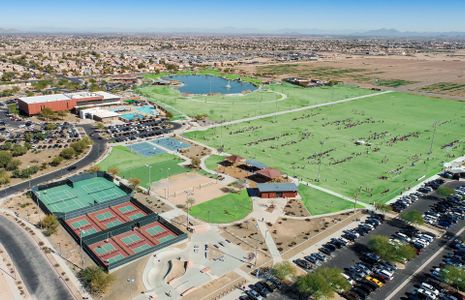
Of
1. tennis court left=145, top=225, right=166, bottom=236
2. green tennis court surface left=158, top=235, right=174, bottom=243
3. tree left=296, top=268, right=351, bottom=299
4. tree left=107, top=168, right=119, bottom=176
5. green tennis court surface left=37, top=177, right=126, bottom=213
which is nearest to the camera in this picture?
tree left=296, top=268, right=351, bottom=299

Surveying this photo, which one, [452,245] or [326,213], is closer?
[452,245]

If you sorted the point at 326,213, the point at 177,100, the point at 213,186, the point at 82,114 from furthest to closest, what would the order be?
1. the point at 177,100
2. the point at 82,114
3. the point at 213,186
4. the point at 326,213

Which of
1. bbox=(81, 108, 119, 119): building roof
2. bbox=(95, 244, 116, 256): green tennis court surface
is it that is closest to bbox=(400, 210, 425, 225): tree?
bbox=(95, 244, 116, 256): green tennis court surface

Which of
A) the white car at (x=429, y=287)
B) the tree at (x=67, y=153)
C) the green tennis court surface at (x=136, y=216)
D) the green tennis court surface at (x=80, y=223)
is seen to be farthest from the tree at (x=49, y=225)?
the white car at (x=429, y=287)

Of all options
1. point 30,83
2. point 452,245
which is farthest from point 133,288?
point 30,83

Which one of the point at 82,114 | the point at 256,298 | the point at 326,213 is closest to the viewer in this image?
the point at 256,298

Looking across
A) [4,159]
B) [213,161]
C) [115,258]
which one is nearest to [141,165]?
[213,161]

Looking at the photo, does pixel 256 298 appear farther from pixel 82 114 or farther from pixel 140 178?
pixel 82 114

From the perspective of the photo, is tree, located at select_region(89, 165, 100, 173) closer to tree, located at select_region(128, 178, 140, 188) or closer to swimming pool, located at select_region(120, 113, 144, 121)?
tree, located at select_region(128, 178, 140, 188)
